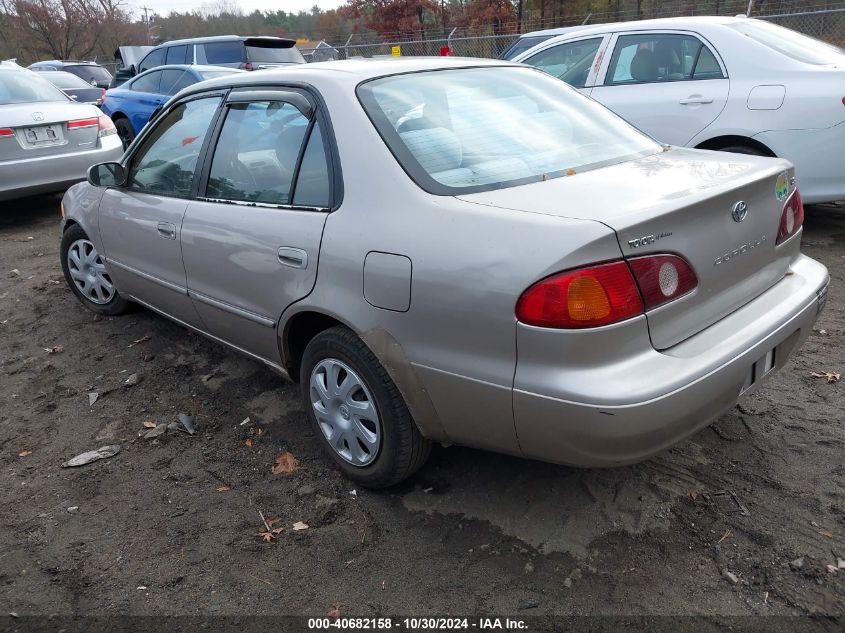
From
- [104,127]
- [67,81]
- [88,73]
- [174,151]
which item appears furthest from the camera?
[88,73]

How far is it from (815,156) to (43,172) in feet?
23.9

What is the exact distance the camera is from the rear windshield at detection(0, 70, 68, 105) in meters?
7.79

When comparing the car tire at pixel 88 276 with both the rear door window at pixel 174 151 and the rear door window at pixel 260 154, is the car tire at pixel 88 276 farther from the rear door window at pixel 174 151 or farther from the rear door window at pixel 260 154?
the rear door window at pixel 260 154

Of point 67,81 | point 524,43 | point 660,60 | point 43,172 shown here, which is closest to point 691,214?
point 660,60

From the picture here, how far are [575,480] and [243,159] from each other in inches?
82.8

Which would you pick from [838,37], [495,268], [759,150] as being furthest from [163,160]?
[838,37]

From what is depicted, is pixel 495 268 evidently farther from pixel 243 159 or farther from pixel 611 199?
pixel 243 159

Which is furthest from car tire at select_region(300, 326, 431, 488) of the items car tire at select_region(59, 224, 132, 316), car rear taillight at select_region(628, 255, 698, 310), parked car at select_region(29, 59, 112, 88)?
parked car at select_region(29, 59, 112, 88)

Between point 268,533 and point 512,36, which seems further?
point 512,36

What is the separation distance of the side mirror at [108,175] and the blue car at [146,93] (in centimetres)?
622

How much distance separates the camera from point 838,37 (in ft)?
44.4

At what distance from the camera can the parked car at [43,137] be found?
730cm

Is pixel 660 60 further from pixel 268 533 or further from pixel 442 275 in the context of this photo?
pixel 268 533

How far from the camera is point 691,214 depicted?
2.35 metres
